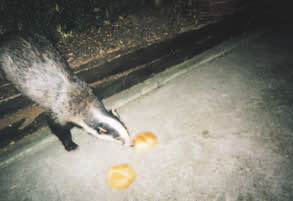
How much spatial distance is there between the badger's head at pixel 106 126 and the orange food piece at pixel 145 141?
0.29 feet

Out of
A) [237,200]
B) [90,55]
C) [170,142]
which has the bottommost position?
[237,200]

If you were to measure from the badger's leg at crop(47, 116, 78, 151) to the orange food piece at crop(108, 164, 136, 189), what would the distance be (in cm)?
77

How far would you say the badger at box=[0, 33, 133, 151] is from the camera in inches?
93.4

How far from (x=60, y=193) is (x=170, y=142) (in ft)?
4.52

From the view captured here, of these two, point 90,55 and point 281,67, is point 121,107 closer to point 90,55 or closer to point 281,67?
point 90,55

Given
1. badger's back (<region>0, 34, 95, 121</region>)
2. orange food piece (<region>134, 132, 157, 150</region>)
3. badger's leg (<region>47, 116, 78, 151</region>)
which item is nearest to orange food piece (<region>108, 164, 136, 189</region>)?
orange food piece (<region>134, 132, 157, 150</region>)

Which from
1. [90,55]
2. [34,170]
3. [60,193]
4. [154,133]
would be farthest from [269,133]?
[34,170]

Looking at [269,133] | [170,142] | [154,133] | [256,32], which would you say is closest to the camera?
[269,133]

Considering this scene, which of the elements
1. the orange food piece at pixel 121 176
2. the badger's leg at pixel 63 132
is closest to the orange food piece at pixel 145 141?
the orange food piece at pixel 121 176

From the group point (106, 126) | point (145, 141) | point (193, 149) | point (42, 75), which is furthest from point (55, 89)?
point (193, 149)

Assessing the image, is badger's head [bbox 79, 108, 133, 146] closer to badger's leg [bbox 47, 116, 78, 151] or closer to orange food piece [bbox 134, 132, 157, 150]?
orange food piece [bbox 134, 132, 157, 150]

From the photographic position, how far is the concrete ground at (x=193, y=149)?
5.60 ft

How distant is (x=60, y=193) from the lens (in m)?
1.97

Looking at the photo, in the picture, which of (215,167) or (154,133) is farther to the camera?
(154,133)
